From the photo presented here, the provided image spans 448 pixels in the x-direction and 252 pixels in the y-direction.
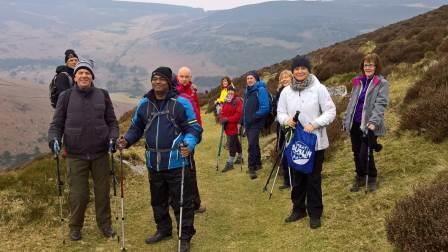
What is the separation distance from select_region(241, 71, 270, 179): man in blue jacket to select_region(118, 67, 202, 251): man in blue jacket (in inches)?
157

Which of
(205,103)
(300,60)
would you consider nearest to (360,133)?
(300,60)

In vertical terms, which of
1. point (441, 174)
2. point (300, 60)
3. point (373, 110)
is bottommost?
point (441, 174)

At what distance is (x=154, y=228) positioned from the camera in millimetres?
7570

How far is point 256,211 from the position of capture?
8.12 metres

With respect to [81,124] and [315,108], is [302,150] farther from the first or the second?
[81,124]

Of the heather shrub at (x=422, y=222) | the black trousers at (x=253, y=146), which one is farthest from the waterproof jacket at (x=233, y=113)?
the heather shrub at (x=422, y=222)

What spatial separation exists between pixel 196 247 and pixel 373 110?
371 cm

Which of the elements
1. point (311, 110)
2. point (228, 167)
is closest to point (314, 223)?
point (311, 110)

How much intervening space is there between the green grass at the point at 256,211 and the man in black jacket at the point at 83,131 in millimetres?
1038

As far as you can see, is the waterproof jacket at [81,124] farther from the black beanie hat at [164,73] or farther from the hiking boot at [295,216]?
the hiking boot at [295,216]

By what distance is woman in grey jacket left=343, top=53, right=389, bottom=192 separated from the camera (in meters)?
6.91

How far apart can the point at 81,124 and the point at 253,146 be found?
5156mm

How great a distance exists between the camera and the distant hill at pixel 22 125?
93650 millimetres

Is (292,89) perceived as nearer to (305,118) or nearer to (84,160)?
(305,118)
